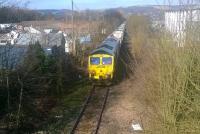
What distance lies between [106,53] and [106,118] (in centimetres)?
876

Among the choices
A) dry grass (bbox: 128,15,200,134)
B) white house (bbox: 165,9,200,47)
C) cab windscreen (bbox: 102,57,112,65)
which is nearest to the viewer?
dry grass (bbox: 128,15,200,134)

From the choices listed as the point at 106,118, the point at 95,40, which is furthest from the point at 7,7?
the point at 95,40

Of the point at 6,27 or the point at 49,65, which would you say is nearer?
the point at 6,27

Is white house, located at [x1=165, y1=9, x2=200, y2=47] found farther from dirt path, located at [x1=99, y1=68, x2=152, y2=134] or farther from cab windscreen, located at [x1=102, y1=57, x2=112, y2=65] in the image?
cab windscreen, located at [x1=102, y1=57, x2=112, y2=65]

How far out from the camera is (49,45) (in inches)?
1246

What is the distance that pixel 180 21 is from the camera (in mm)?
11961

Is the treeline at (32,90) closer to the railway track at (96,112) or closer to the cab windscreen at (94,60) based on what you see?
the railway track at (96,112)

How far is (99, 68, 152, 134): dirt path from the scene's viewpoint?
1725 cm

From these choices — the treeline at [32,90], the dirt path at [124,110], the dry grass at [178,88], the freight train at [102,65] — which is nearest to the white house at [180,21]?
the dry grass at [178,88]

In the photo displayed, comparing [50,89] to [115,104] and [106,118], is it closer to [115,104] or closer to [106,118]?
[115,104]

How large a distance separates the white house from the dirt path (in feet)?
13.9

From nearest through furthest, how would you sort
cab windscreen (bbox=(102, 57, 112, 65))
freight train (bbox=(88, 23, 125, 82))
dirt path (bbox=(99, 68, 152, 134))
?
dirt path (bbox=(99, 68, 152, 134))
freight train (bbox=(88, 23, 125, 82))
cab windscreen (bbox=(102, 57, 112, 65))

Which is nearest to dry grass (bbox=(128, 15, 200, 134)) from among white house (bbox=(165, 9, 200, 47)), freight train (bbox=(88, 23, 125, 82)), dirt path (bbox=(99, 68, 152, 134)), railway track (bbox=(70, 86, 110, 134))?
white house (bbox=(165, 9, 200, 47))

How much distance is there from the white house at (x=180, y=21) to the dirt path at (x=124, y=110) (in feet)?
13.9
